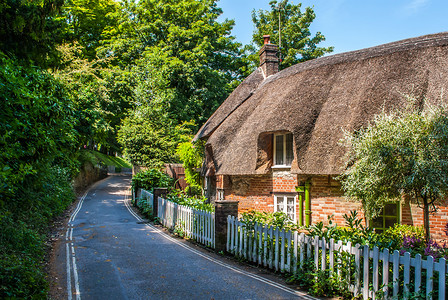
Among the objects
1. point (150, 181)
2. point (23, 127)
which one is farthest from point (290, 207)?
point (23, 127)

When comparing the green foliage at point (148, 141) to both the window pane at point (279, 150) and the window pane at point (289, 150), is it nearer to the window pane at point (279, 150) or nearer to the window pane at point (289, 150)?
the window pane at point (279, 150)

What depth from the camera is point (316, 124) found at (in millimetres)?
11930

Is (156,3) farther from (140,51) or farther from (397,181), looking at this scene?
(397,181)

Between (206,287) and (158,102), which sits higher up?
(158,102)

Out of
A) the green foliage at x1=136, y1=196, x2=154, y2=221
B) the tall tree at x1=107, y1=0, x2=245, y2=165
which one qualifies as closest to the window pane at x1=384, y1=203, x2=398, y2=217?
the green foliage at x1=136, y1=196, x2=154, y2=221

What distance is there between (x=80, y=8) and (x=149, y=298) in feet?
100

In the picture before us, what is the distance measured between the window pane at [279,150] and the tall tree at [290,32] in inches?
854

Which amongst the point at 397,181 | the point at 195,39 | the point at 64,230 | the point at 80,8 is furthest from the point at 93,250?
the point at 80,8

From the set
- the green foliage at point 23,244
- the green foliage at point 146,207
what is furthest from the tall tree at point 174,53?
the green foliage at point 23,244

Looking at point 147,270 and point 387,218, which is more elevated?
point 387,218

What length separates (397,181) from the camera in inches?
287

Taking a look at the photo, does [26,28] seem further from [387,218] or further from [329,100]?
[387,218]

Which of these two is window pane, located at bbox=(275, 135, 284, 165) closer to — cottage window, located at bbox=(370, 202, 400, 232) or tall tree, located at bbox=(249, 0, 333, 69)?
cottage window, located at bbox=(370, 202, 400, 232)

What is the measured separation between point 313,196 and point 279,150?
241cm
